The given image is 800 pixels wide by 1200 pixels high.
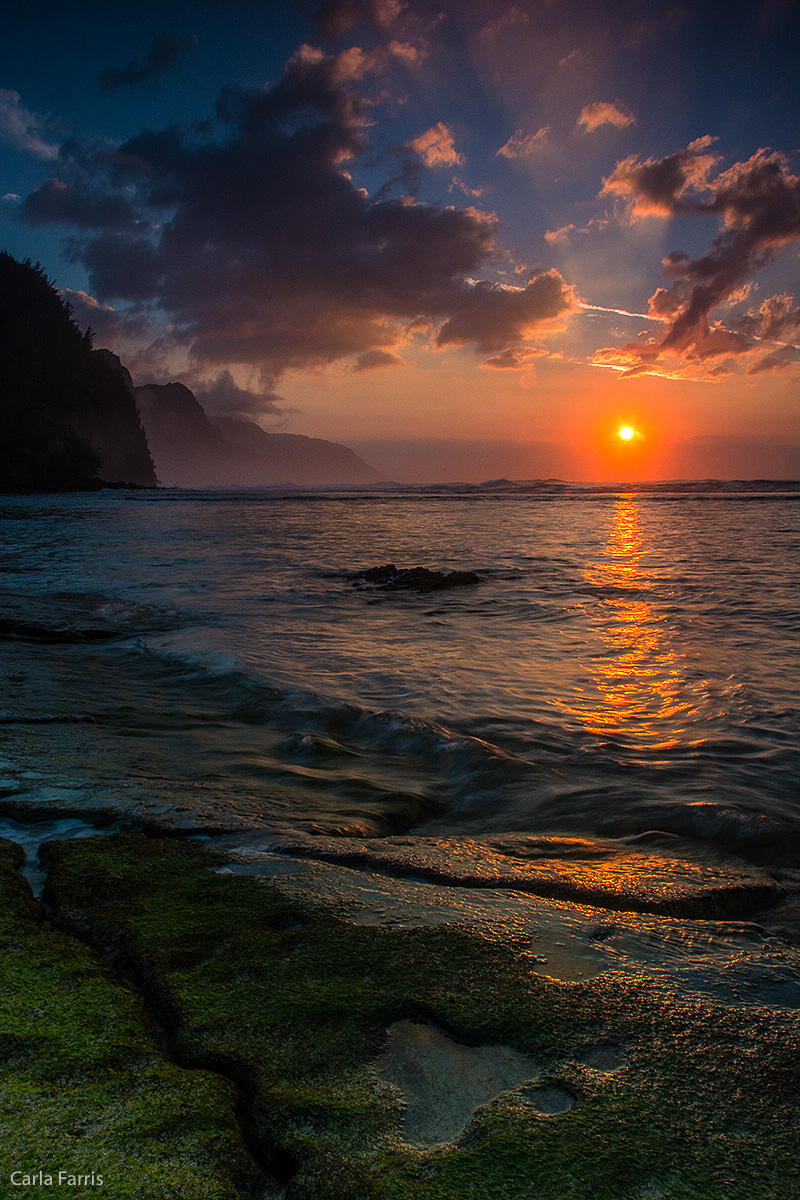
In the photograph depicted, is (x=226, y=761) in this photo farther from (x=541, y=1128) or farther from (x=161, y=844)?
(x=541, y=1128)

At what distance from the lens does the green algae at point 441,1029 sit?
4.04 feet

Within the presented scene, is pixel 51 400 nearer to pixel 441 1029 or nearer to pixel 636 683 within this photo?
pixel 636 683

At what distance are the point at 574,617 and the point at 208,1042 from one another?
8.22 meters

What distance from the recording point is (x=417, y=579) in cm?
1171

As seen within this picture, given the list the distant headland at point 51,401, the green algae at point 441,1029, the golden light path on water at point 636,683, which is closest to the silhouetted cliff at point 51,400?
the distant headland at point 51,401

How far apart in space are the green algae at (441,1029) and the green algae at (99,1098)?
0.21ft

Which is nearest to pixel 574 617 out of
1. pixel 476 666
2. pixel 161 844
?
pixel 476 666

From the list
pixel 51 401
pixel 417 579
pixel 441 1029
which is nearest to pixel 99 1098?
pixel 441 1029

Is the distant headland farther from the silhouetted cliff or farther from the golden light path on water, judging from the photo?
the golden light path on water

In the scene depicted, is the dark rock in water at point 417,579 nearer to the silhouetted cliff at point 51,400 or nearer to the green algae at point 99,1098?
the green algae at point 99,1098

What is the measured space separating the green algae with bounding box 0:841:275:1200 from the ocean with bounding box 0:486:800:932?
3.53ft

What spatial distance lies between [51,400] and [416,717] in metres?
91.0

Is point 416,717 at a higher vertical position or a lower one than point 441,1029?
lower

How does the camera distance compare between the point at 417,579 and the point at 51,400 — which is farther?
the point at 51,400
